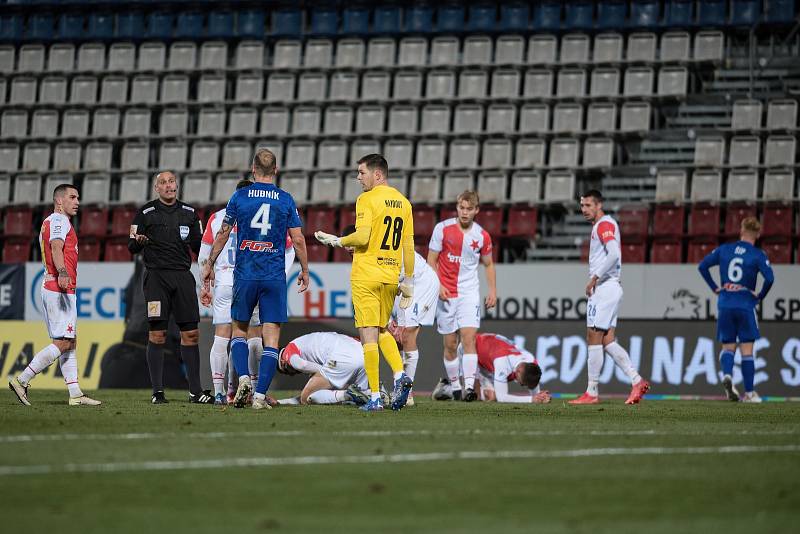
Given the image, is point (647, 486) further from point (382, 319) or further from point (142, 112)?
point (142, 112)

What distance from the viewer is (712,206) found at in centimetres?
2239

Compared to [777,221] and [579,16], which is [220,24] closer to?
[579,16]

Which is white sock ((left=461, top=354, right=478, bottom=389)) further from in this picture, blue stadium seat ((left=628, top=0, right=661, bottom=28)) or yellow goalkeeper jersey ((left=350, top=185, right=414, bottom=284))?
blue stadium seat ((left=628, top=0, right=661, bottom=28))

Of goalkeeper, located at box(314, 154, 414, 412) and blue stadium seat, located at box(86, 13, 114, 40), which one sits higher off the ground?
blue stadium seat, located at box(86, 13, 114, 40)

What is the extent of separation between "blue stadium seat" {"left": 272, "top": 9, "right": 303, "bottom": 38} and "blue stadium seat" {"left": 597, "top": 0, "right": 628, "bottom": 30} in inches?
267

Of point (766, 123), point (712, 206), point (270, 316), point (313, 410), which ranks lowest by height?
point (313, 410)

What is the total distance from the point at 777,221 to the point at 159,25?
49.7 feet

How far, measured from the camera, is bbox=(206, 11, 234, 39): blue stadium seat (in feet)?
94.4

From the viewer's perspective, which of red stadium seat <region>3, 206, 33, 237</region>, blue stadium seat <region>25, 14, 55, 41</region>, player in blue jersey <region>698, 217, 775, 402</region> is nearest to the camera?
player in blue jersey <region>698, 217, 775, 402</region>

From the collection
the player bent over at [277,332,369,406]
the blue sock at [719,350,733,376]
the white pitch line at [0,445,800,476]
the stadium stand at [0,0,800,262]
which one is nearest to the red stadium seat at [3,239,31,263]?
the stadium stand at [0,0,800,262]

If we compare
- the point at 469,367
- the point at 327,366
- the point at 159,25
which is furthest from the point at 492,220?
the point at 159,25

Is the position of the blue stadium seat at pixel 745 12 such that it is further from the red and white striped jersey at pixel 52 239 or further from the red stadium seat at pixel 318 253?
the red and white striped jersey at pixel 52 239

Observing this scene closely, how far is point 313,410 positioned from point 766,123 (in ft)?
49.8

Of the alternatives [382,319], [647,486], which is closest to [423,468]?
[647,486]
